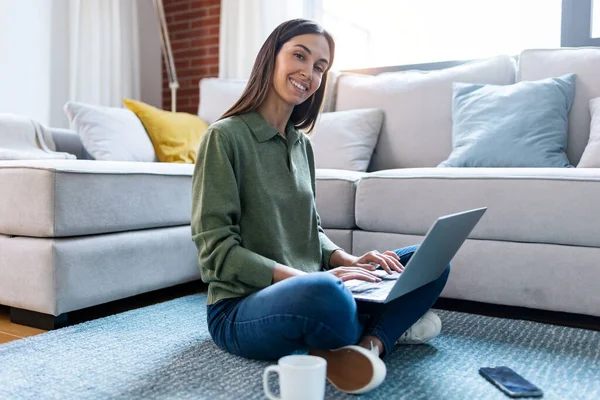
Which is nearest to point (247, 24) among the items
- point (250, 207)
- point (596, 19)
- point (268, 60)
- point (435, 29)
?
point (435, 29)

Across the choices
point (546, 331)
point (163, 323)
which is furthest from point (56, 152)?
point (546, 331)

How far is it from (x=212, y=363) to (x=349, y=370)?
1.09 feet

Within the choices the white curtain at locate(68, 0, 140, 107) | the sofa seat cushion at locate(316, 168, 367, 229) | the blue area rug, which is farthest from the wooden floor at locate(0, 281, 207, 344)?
the white curtain at locate(68, 0, 140, 107)

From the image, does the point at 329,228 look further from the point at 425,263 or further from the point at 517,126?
the point at 425,263

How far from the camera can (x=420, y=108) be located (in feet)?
7.82

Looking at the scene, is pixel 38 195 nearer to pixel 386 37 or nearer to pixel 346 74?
pixel 346 74

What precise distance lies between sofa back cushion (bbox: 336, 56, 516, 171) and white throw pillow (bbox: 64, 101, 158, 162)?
3.19 feet

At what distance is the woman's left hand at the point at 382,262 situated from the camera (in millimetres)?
1247

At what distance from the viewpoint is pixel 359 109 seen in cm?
251

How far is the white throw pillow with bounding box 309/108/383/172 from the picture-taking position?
238cm

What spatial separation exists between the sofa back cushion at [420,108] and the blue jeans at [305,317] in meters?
1.13

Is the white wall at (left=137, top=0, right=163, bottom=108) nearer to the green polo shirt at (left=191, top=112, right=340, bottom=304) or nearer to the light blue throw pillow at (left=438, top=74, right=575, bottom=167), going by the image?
the light blue throw pillow at (left=438, top=74, right=575, bottom=167)

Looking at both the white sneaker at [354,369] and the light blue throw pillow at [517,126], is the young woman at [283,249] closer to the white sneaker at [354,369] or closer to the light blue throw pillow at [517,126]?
the white sneaker at [354,369]

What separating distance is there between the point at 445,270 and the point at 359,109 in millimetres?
1316
